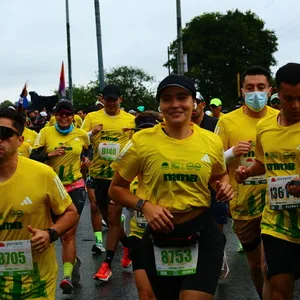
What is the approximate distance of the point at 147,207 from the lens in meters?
4.25

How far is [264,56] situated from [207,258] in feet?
208

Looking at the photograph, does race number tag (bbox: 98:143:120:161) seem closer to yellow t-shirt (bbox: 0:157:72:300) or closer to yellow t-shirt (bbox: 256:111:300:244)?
yellow t-shirt (bbox: 256:111:300:244)

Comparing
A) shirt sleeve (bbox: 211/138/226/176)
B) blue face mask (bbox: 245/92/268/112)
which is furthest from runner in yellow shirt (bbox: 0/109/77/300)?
blue face mask (bbox: 245/92/268/112)

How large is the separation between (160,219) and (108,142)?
4.94 m

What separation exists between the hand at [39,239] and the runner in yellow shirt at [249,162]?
2.40m

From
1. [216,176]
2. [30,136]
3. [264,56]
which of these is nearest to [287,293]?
[216,176]

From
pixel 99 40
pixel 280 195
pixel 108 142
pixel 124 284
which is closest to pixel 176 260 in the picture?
pixel 280 195

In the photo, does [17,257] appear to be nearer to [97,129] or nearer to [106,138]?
[97,129]

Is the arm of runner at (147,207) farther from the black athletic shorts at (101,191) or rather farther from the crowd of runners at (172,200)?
the black athletic shorts at (101,191)

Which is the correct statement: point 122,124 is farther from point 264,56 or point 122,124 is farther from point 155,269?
point 264,56

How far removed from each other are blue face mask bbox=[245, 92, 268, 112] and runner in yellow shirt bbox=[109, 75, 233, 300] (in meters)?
1.93

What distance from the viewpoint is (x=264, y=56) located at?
66.1 metres

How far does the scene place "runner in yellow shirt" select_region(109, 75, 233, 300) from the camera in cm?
429

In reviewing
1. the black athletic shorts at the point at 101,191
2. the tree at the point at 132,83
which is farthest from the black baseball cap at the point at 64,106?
the tree at the point at 132,83
